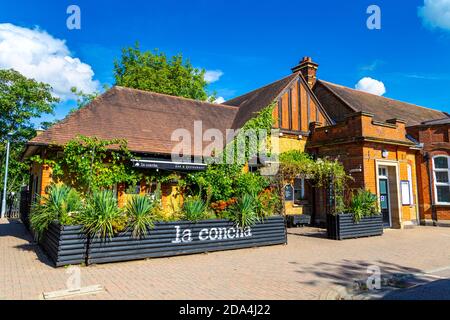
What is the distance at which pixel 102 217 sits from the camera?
763 cm

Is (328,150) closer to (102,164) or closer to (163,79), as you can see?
(102,164)

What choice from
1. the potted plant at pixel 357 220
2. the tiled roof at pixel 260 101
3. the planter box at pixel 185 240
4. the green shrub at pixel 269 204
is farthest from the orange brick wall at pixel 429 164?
the planter box at pixel 185 240

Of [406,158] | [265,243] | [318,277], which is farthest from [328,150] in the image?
[318,277]

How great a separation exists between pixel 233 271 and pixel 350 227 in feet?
22.7

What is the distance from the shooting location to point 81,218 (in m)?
7.71

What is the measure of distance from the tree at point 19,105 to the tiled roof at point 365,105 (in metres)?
19.2

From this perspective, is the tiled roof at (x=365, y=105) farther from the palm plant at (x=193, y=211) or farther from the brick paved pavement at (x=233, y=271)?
the palm plant at (x=193, y=211)

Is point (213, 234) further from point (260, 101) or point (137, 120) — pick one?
point (260, 101)

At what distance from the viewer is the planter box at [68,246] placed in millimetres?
7207

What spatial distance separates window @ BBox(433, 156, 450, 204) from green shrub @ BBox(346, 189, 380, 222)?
686 cm

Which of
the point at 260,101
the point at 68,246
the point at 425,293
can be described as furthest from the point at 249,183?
the point at 260,101

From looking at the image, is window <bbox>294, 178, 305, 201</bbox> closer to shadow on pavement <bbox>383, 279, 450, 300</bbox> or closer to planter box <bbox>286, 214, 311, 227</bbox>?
planter box <bbox>286, 214, 311, 227</bbox>

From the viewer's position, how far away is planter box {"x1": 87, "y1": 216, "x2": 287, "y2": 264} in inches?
305
